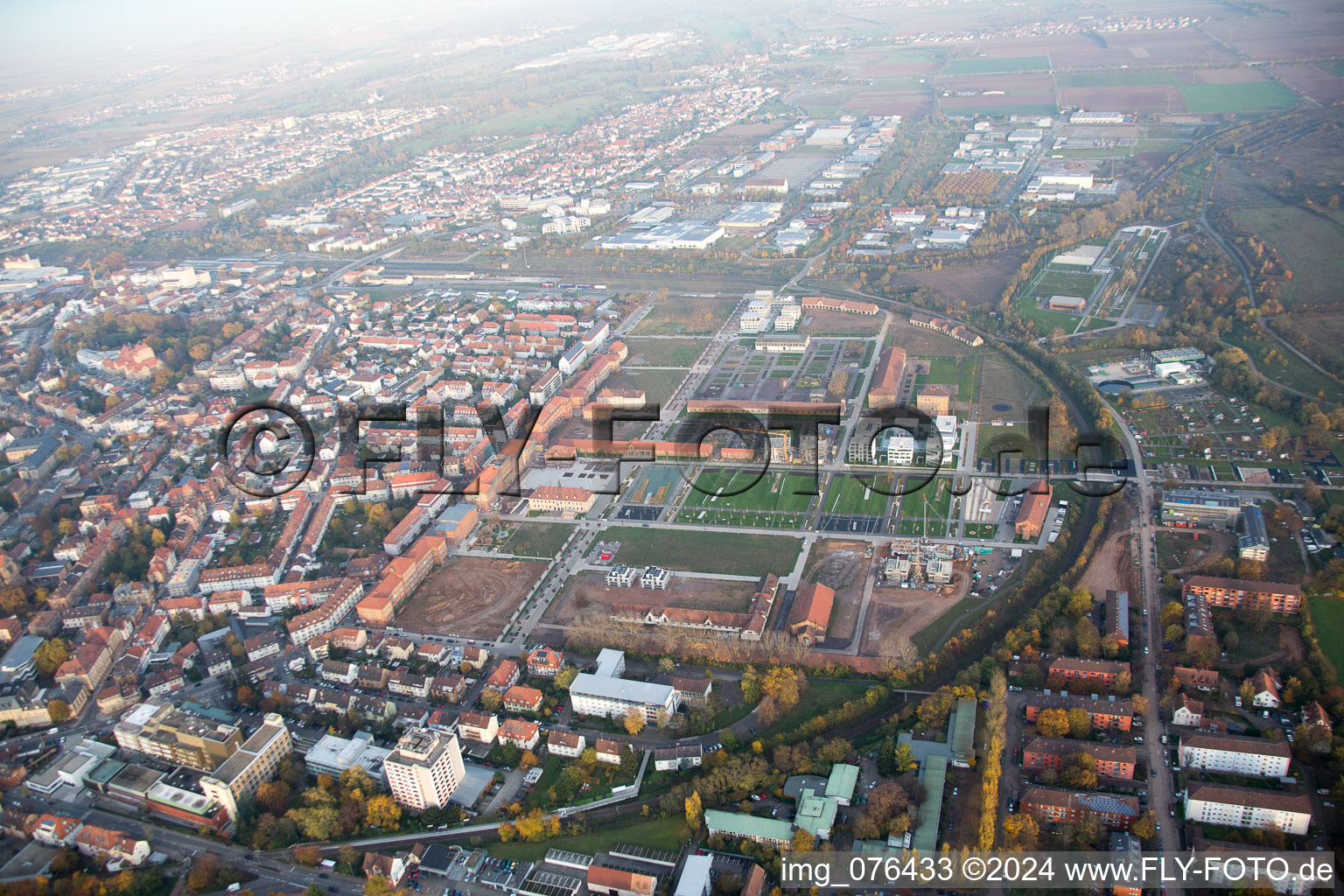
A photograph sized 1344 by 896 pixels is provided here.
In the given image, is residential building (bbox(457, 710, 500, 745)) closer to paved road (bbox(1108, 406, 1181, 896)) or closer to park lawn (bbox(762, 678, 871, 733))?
park lawn (bbox(762, 678, 871, 733))

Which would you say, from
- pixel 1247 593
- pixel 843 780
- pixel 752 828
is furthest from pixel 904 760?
pixel 1247 593

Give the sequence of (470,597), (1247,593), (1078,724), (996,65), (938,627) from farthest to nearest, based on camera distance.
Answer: (996,65) → (470,597) → (938,627) → (1247,593) → (1078,724)

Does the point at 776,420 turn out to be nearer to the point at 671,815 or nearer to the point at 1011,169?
the point at 671,815

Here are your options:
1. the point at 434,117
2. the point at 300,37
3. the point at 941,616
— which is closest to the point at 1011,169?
the point at 941,616

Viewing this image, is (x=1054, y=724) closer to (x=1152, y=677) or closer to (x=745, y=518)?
(x=1152, y=677)

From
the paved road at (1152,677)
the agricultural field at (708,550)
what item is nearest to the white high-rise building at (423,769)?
the agricultural field at (708,550)

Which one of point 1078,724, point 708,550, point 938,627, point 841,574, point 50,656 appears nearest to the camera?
point 1078,724

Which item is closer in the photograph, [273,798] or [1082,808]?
[1082,808]
